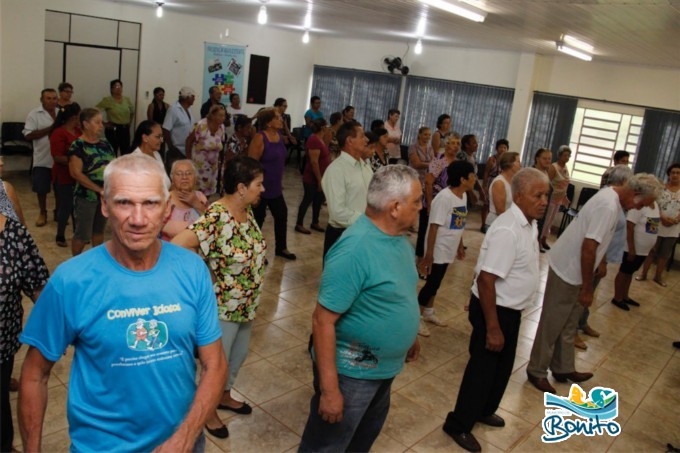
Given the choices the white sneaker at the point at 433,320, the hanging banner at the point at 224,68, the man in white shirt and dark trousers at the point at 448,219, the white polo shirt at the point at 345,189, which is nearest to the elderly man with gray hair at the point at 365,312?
the white polo shirt at the point at 345,189

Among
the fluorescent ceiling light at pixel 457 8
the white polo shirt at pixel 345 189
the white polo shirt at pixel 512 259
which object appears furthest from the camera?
the fluorescent ceiling light at pixel 457 8

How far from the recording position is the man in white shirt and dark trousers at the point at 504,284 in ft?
9.96

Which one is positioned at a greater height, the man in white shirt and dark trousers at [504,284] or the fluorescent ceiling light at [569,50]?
the fluorescent ceiling light at [569,50]

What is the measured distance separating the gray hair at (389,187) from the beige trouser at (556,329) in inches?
85.3

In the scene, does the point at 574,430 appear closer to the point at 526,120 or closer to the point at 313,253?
the point at 313,253

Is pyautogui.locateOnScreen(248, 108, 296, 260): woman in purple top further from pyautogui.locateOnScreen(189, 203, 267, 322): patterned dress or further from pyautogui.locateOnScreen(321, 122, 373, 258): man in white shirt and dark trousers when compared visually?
pyautogui.locateOnScreen(189, 203, 267, 322): patterned dress

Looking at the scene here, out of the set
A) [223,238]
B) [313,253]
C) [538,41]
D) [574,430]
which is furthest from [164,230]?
[538,41]

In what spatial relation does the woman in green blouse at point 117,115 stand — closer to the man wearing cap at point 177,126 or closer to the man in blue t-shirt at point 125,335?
the man wearing cap at point 177,126

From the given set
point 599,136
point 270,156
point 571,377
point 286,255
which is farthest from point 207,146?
point 599,136

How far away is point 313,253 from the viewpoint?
22.4ft

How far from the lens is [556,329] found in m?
4.10

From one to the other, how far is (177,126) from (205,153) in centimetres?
158

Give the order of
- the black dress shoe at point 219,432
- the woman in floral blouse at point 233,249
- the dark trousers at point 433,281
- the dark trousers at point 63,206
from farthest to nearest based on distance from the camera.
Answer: the dark trousers at point 63,206 < the dark trousers at point 433,281 < the black dress shoe at point 219,432 < the woman in floral blouse at point 233,249

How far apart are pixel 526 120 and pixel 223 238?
9.43 meters
